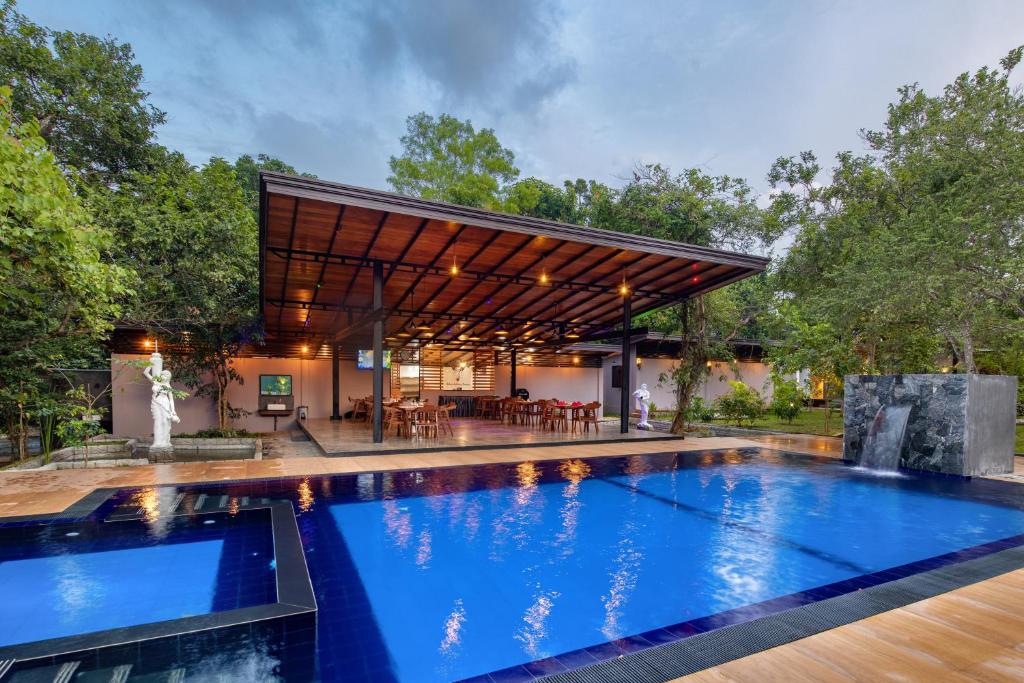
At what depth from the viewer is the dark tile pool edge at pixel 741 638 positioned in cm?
252

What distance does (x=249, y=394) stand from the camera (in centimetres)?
1562

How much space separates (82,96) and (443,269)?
43.3 ft

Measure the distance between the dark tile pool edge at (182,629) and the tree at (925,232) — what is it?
1114cm

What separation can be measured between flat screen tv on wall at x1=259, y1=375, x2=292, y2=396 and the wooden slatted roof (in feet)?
2.95

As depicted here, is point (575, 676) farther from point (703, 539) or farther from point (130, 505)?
point (130, 505)

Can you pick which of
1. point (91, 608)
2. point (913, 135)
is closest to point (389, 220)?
point (91, 608)

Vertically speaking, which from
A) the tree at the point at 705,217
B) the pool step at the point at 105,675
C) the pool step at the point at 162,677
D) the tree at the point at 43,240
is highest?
the tree at the point at 705,217

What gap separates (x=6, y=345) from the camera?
8.20 meters

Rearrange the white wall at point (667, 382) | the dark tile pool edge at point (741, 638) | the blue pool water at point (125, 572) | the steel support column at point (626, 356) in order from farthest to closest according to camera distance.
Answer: the white wall at point (667, 382), the steel support column at point (626, 356), the blue pool water at point (125, 572), the dark tile pool edge at point (741, 638)

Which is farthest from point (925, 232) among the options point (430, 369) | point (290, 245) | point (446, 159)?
point (446, 159)

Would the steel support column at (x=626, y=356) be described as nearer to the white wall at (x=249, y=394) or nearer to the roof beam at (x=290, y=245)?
the roof beam at (x=290, y=245)

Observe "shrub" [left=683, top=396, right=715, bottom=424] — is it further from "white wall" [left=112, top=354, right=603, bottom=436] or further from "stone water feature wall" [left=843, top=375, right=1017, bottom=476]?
"white wall" [left=112, top=354, right=603, bottom=436]

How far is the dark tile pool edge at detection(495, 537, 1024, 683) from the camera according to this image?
252cm

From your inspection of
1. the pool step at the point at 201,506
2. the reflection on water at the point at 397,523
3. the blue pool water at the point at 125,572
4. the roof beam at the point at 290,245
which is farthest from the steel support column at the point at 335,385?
the blue pool water at the point at 125,572
